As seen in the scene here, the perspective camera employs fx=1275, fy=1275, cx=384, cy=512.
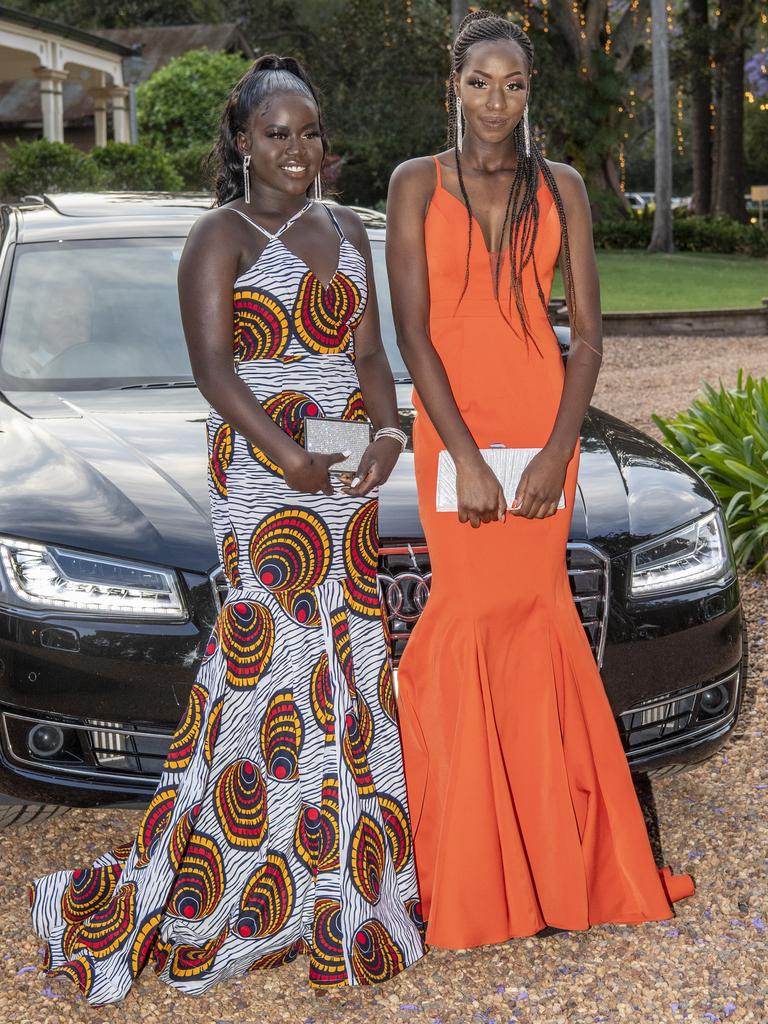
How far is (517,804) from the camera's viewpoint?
2.95m

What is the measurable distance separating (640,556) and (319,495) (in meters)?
1.08

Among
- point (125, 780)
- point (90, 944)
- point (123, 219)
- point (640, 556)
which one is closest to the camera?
point (90, 944)

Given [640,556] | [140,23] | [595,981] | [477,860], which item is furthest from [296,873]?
[140,23]

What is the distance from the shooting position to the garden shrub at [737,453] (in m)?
6.24

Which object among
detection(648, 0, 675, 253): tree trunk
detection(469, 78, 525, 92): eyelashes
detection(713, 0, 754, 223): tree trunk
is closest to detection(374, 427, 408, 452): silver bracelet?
detection(469, 78, 525, 92): eyelashes

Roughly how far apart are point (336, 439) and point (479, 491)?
1.08 ft

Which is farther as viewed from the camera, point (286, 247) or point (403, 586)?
point (403, 586)

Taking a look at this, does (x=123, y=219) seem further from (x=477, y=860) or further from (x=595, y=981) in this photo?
(x=595, y=981)

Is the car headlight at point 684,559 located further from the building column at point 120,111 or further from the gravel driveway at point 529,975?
the building column at point 120,111

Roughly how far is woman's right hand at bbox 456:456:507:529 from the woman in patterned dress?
167mm

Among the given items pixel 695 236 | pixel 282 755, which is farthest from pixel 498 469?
pixel 695 236

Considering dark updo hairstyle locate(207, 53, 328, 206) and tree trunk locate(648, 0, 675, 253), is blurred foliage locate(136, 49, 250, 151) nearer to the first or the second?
tree trunk locate(648, 0, 675, 253)

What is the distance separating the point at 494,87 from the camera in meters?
2.65

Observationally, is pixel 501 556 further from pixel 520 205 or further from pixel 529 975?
pixel 529 975
